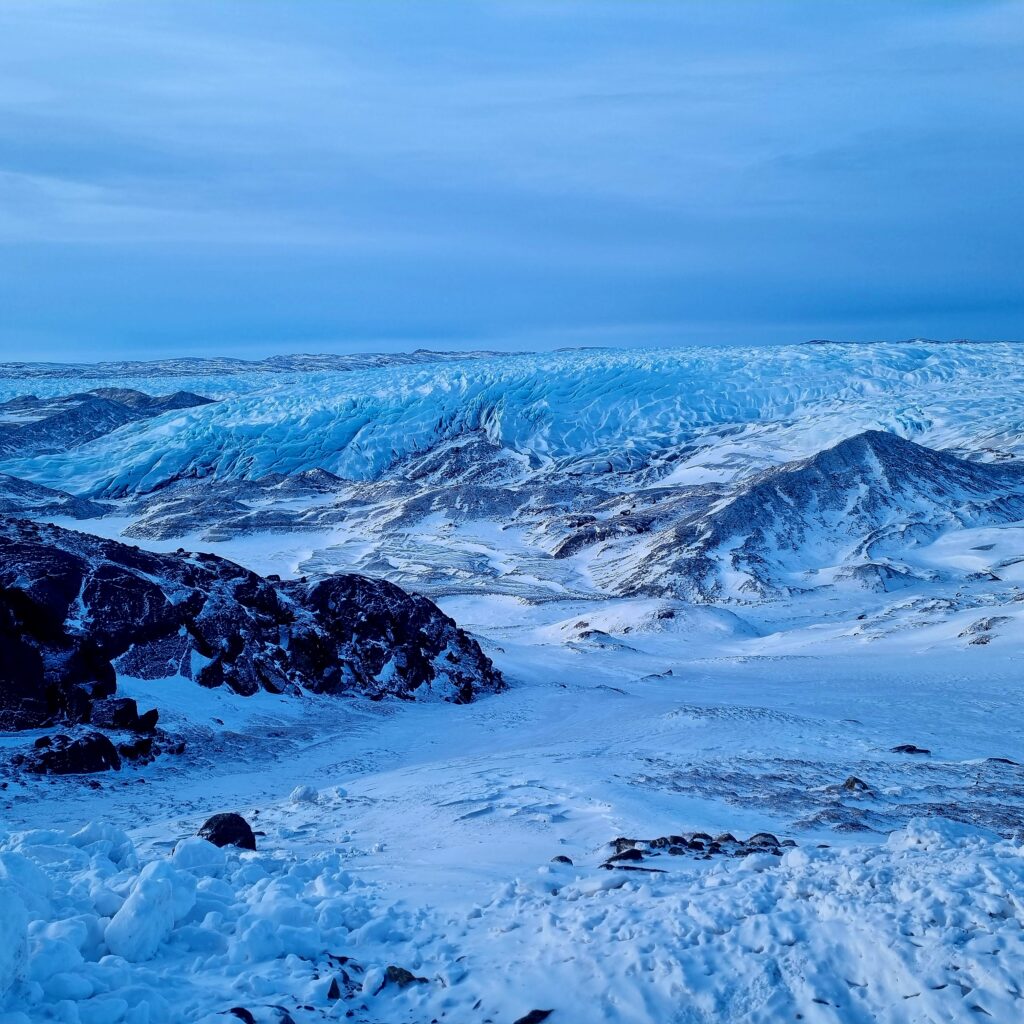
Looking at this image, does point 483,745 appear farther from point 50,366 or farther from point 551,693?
point 50,366

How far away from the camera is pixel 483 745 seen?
54.1 ft

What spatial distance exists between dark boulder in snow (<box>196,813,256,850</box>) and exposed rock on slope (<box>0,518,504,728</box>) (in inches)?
268

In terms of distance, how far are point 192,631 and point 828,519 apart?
41918mm

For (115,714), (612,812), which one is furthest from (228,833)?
(115,714)

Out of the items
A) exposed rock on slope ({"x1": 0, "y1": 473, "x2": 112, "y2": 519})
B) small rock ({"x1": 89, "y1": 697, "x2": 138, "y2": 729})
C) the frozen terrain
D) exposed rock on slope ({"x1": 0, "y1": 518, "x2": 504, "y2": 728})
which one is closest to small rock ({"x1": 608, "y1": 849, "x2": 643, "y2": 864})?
the frozen terrain

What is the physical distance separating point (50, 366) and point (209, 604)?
192m

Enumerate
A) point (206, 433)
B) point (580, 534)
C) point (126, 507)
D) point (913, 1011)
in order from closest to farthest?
point (913, 1011), point (580, 534), point (126, 507), point (206, 433)

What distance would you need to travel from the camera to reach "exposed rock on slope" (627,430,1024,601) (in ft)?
146

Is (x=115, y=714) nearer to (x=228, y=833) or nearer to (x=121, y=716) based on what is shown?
(x=121, y=716)

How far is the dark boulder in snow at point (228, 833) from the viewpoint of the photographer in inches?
331

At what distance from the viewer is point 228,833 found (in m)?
8.46

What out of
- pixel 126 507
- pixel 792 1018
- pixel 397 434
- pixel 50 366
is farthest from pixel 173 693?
pixel 50 366

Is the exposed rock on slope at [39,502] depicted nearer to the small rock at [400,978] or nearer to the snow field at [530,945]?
the snow field at [530,945]

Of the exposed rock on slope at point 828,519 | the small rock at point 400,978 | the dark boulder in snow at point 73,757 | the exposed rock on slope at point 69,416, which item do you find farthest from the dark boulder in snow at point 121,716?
the exposed rock on slope at point 69,416
